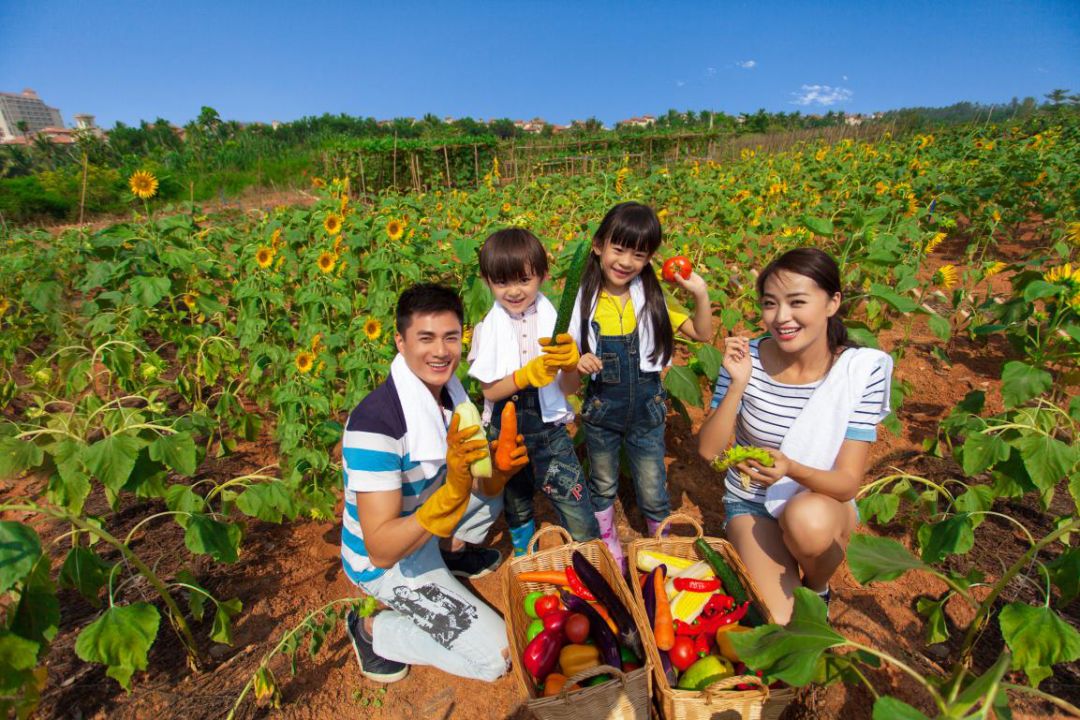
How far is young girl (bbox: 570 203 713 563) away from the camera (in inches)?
89.0

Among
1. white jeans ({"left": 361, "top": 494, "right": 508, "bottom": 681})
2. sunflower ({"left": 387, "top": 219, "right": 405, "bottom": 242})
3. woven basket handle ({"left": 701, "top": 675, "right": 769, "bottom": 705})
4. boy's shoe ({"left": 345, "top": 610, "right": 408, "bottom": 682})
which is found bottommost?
boy's shoe ({"left": 345, "top": 610, "right": 408, "bottom": 682})

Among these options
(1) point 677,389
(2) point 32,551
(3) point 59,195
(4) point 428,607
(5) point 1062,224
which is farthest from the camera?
(3) point 59,195

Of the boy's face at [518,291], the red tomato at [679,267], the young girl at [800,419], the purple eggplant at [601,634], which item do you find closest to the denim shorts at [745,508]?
the young girl at [800,419]

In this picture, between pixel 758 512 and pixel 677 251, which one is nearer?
pixel 758 512

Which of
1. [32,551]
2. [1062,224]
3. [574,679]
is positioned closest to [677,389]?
[574,679]

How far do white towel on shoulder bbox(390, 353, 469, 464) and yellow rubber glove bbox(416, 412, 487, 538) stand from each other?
0.26m

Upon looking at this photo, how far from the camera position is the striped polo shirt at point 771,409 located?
2078 mm

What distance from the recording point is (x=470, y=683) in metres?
2.24

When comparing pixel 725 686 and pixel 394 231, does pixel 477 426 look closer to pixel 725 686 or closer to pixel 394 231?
pixel 725 686

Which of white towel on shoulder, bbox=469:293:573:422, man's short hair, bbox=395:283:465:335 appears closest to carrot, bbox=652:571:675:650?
white towel on shoulder, bbox=469:293:573:422

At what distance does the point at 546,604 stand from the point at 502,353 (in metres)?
1.06

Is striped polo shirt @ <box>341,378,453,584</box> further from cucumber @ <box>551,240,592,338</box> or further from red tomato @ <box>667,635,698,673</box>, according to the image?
red tomato @ <box>667,635,698,673</box>

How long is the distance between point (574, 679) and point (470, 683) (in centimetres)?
79

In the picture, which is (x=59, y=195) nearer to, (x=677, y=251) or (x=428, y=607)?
(x=677, y=251)
